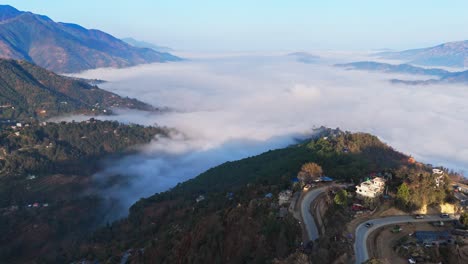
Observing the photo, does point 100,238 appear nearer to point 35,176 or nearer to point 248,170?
point 248,170

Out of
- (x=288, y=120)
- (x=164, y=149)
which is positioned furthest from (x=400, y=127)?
(x=164, y=149)

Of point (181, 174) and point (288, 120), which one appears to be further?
point (288, 120)

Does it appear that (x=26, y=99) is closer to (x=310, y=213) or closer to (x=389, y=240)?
(x=310, y=213)

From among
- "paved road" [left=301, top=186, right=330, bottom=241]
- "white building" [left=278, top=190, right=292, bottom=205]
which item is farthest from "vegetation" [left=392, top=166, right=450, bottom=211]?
"white building" [left=278, top=190, right=292, bottom=205]

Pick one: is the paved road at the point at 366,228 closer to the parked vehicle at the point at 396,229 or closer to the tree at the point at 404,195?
the parked vehicle at the point at 396,229

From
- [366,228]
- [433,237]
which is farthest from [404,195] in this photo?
[433,237]

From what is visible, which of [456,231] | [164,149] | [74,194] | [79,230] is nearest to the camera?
[456,231]

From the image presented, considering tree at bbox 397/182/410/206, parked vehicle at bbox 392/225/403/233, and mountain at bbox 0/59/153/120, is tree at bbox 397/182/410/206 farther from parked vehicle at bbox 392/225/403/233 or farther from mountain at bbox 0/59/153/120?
mountain at bbox 0/59/153/120
